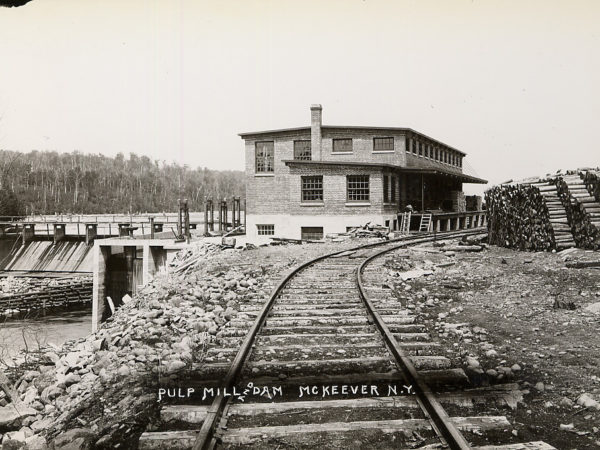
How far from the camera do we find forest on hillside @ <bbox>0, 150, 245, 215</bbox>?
87.8 meters

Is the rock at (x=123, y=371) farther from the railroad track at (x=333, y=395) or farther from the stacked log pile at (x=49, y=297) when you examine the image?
the stacked log pile at (x=49, y=297)

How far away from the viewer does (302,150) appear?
3198cm

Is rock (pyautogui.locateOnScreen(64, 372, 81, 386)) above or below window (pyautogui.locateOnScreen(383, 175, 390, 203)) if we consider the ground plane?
below

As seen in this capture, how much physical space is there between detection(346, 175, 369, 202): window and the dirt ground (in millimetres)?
15610

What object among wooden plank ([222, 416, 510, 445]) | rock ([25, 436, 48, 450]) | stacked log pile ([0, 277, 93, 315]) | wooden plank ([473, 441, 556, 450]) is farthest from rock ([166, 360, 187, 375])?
stacked log pile ([0, 277, 93, 315])

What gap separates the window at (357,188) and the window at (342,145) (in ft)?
14.5

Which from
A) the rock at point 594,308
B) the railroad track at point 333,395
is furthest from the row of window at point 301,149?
the railroad track at point 333,395

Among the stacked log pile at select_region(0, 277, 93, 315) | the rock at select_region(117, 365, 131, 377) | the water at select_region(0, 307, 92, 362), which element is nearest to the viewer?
the rock at select_region(117, 365, 131, 377)

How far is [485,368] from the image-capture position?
193 inches

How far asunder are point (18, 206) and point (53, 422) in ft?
189

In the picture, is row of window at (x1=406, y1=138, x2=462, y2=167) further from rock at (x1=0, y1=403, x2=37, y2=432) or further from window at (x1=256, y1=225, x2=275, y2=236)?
rock at (x1=0, y1=403, x2=37, y2=432)

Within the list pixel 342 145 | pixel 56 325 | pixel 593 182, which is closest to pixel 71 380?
pixel 593 182

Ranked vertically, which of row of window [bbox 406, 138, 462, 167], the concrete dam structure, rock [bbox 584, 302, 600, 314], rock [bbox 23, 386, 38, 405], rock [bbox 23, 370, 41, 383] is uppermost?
row of window [bbox 406, 138, 462, 167]

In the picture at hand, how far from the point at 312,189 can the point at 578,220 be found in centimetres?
1660
